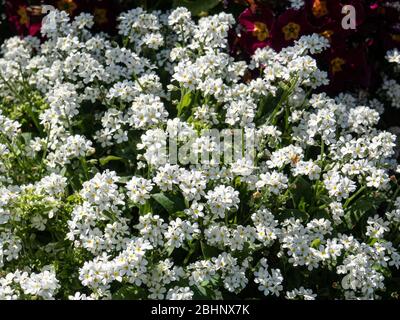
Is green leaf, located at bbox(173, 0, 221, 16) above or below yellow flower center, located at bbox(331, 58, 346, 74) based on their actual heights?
above

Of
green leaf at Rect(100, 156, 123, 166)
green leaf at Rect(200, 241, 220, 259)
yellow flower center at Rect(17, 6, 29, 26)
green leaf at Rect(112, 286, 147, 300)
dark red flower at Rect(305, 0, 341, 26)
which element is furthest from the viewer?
yellow flower center at Rect(17, 6, 29, 26)

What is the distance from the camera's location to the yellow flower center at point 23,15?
5.14 m

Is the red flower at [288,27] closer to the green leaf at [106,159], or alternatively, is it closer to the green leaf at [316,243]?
the green leaf at [106,159]

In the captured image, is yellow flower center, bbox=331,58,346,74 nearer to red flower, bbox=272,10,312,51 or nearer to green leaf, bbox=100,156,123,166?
red flower, bbox=272,10,312,51

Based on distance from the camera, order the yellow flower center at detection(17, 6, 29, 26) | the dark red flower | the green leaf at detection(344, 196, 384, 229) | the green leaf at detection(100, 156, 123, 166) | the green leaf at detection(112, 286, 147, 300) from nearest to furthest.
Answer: the green leaf at detection(112, 286, 147, 300), the green leaf at detection(344, 196, 384, 229), the green leaf at detection(100, 156, 123, 166), the dark red flower, the yellow flower center at detection(17, 6, 29, 26)

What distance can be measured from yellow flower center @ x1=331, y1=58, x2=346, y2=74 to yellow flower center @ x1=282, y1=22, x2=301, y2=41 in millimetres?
287

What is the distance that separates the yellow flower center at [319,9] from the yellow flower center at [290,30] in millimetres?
159

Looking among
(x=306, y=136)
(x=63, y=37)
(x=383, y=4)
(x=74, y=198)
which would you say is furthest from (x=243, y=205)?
(x=383, y=4)

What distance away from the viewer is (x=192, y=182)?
3434 millimetres

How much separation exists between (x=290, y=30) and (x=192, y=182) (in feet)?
5.06

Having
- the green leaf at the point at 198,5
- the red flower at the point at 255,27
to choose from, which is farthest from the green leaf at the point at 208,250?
the green leaf at the point at 198,5

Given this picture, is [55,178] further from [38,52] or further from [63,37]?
[38,52]

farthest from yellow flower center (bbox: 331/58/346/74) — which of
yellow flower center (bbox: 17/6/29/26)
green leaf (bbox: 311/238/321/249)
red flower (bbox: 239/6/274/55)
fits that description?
yellow flower center (bbox: 17/6/29/26)

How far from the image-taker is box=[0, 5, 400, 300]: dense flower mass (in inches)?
133
